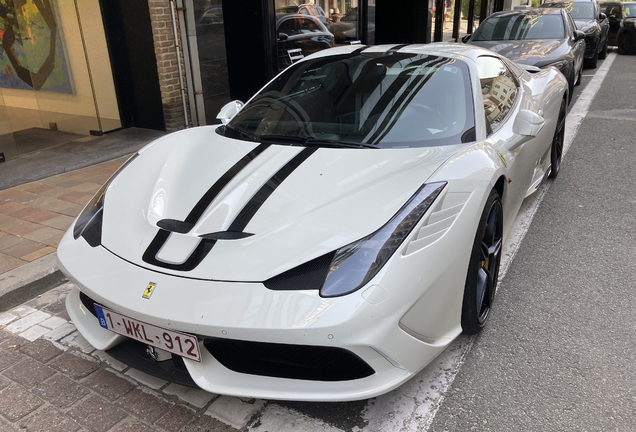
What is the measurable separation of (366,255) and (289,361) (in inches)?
19.0

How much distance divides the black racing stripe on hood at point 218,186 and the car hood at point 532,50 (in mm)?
5463

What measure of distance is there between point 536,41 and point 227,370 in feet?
24.9

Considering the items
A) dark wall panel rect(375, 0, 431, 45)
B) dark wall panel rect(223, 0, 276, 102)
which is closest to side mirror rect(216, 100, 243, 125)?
dark wall panel rect(223, 0, 276, 102)

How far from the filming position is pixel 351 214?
200cm

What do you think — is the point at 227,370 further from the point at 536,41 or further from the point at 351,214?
the point at 536,41

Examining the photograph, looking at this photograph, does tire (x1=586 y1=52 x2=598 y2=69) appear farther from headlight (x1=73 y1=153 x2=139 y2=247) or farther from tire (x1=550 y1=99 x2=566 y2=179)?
headlight (x1=73 y1=153 x2=139 y2=247)

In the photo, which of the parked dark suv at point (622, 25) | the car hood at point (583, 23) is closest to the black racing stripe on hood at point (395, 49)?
the car hood at point (583, 23)

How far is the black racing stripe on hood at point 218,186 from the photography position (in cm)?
218

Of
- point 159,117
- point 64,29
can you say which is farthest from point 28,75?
point 159,117

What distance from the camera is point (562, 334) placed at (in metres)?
2.56

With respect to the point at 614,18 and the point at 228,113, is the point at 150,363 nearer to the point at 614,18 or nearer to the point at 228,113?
the point at 228,113

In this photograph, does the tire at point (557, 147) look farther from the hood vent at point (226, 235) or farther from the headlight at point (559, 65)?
the hood vent at point (226, 235)

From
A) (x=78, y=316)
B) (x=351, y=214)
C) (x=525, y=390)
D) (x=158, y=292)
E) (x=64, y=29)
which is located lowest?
(x=525, y=390)

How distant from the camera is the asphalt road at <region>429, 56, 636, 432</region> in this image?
2051 mm
